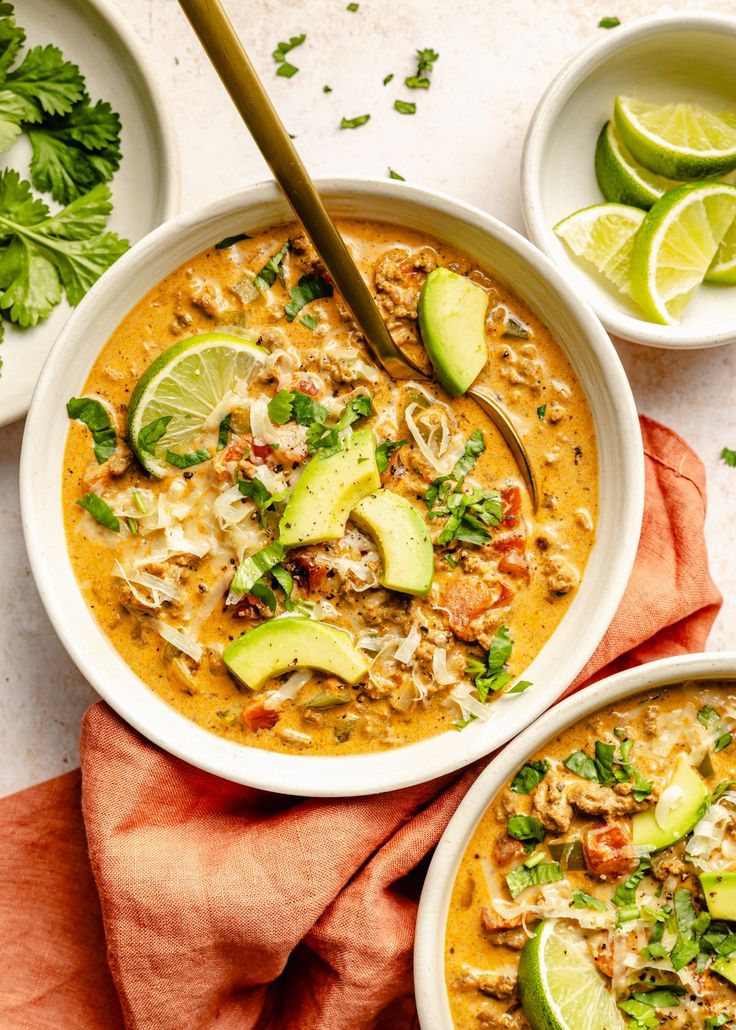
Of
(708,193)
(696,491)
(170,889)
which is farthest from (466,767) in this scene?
(708,193)

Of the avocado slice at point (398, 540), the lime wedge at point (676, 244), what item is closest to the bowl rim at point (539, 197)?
the lime wedge at point (676, 244)

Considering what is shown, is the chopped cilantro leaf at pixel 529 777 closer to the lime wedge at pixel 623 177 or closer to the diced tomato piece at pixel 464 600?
the diced tomato piece at pixel 464 600

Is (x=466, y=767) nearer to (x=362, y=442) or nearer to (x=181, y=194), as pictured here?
(x=362, y=442)

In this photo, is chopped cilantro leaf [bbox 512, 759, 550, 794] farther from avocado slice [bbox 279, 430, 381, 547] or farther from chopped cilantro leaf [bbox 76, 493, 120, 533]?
chopped cilantro leaf [bbox 76, 493, 120, 533]

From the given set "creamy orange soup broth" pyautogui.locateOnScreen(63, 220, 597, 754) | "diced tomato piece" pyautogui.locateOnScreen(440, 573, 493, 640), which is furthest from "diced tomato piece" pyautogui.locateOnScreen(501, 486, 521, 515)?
"diced tomato piece" pyautogui.locateOnScreen(440, 573, 493, 640)

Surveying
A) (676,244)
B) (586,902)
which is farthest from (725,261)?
(586,902)

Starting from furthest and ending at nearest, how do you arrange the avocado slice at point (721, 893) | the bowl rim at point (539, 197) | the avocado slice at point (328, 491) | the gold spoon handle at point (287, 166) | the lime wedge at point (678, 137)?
the lime wedge at point (678, 137) < the bowl rim at point (539, 197) < the avocado slice at point (721, 893) < the avocado slice at point (328, 491) < the gold spoon handle at point (287, 166)
